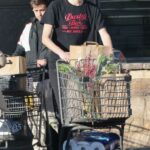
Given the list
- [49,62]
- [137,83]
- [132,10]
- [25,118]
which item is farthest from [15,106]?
[132,10]

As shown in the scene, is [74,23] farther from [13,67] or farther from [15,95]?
[15,95]

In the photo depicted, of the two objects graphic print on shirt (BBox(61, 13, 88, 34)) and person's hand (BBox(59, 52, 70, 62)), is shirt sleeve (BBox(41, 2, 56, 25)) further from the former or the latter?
person's hand (BBox(59, 52, 70, 62))

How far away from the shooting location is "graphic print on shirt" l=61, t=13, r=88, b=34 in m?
6.20

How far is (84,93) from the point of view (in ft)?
18.1

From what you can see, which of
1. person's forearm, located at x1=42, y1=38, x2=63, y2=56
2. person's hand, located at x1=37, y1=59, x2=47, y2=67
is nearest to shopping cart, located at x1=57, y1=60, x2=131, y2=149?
person's forearm, located at x1=42, y1=38, x2=63, y2=56

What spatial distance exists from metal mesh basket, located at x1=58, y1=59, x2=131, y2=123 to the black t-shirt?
0.73 metres

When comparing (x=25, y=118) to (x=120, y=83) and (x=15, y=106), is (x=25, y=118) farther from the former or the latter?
(x=120, y=83)

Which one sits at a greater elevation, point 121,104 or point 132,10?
point 132,10

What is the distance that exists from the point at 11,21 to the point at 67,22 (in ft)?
9.53

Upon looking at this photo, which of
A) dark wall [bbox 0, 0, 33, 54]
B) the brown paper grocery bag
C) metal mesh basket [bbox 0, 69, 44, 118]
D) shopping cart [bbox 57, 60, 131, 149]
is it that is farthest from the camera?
dark wall [bbox 0, 0, 33, 54]

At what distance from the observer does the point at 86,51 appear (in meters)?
5.68

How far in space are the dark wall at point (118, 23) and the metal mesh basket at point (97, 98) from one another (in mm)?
3536

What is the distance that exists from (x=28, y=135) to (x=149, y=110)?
9.57ft

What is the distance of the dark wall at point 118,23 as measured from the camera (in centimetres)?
899
